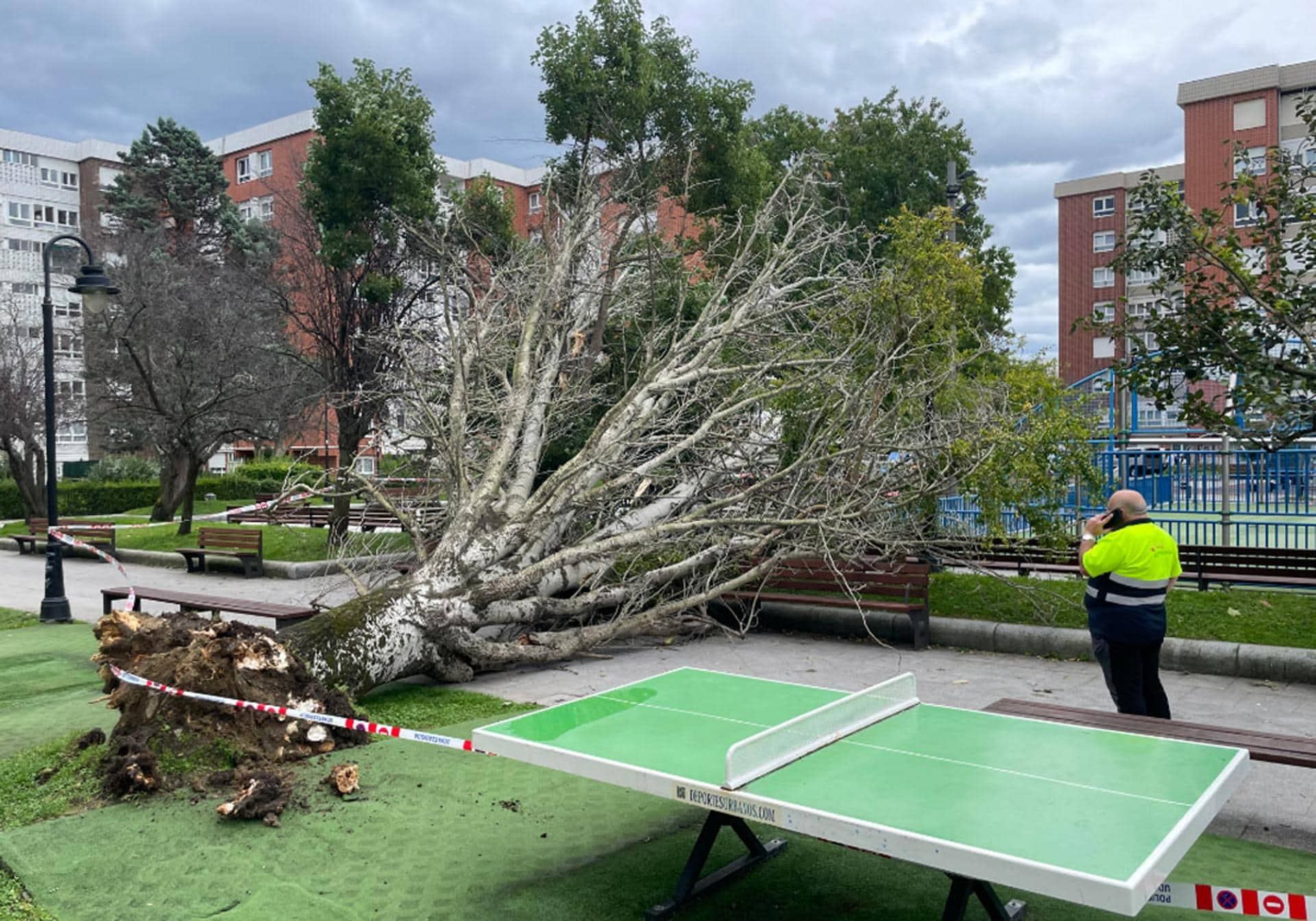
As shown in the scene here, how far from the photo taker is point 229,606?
989 centimetres

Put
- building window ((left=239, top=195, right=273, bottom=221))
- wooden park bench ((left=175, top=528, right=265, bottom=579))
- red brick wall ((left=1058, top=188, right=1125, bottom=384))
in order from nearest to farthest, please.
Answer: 1. wooden park bench ((left=175, top=528, right=265, bottom=579))
2. building window ((left=239, top=195, right=273, bottom=221))
3. red brick wall ((left=1058, top=188, right=1125, bottom=384))

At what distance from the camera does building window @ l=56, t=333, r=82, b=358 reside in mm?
31125

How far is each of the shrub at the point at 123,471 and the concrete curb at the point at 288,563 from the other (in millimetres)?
13260

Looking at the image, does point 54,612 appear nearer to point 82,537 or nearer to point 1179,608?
point 82,537

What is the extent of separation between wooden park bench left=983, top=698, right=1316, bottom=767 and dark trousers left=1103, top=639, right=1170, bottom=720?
52cm

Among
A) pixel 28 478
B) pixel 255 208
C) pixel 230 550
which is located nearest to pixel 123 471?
pixel 28 478

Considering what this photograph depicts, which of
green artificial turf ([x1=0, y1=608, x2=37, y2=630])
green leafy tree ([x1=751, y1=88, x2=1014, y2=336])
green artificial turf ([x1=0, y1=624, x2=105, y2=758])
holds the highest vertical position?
green leafy tree ([x1=751, y1=88, x2=1014, y2=336])

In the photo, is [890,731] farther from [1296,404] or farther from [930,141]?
[930,141]

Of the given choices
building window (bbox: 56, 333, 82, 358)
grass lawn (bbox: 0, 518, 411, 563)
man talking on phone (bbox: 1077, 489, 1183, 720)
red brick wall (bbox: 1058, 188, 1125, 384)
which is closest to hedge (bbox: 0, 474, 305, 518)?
building window (bbox: 56, 333, 82, 358)

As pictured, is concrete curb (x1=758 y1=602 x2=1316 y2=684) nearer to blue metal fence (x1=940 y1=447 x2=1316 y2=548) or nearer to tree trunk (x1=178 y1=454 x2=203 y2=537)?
blue metal fence (x1=940 y1=447 x2=1316 y2=548)

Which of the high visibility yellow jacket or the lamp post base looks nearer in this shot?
the high visibility yellow jacket

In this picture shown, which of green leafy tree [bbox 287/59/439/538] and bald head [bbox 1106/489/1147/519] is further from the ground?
green leafy tree [bbox 287/59/439/538]

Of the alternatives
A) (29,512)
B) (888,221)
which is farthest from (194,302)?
(888,221)

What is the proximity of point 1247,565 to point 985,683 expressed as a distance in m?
4.30
